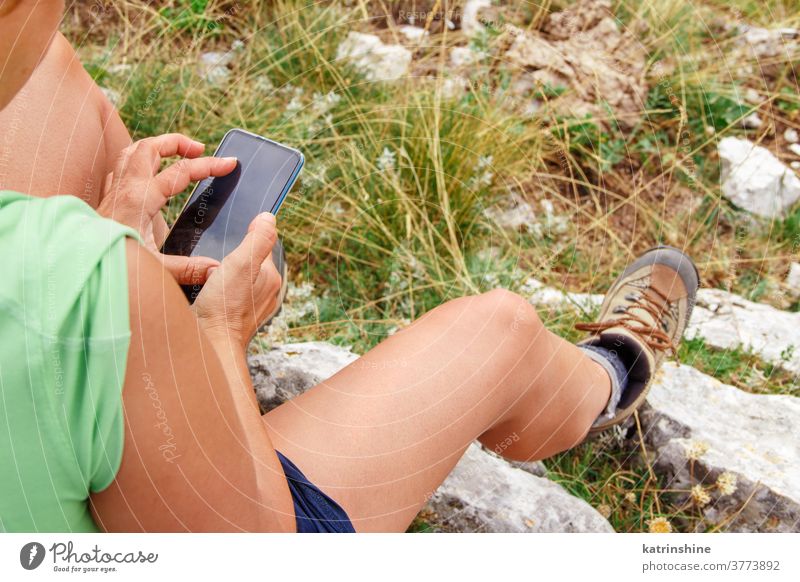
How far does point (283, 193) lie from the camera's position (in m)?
1.02

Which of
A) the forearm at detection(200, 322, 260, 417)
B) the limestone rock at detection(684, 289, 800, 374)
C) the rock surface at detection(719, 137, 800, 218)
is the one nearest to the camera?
the forearm at detection(200, 322, 260, 417)

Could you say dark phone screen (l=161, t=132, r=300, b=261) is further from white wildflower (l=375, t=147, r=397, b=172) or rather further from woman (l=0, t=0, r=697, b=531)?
white wildflower (l=375, t=147, r=397, b=172)

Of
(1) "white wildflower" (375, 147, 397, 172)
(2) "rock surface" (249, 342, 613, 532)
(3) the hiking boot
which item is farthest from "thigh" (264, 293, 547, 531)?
(1) "white wildflower" (375, 147, 397, 172)

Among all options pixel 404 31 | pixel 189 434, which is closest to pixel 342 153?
pixel 404 31

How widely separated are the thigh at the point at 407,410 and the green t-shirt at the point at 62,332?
13.0 inches

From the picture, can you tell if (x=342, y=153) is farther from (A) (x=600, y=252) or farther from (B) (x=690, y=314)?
(B) (x=690, y=314)

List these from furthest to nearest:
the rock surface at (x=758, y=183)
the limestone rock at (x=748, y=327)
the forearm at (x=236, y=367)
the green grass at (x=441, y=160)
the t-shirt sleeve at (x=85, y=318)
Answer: the rock surface at (x=758, y=183), the green grass at (x=441, y=160), the limestone rock at (x=748, y=327), the forearm at (x=236, y=367), the t-shirt sleeve at (x=85, y=318)

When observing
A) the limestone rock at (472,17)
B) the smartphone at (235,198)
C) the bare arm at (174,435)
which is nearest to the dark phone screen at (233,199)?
the smartphone at (235,198)

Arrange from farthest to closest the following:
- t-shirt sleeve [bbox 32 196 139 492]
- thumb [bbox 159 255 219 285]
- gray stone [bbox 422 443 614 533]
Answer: gray stone [bbox 422 443 614 533]
thumb [bbox 159 255 219 285]
t-shirt sleeve [bbox 32 196 139 492]

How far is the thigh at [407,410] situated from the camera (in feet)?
2.85

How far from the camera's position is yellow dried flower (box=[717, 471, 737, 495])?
121 centimetres

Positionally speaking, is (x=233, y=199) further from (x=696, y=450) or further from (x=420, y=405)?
(x=696, y=450)

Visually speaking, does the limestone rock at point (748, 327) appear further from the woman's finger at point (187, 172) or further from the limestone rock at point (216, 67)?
the limestone rock at point (216, 67)

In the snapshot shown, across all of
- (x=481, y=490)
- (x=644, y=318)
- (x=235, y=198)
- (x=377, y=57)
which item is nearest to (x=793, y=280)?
(x=644, y=318)
